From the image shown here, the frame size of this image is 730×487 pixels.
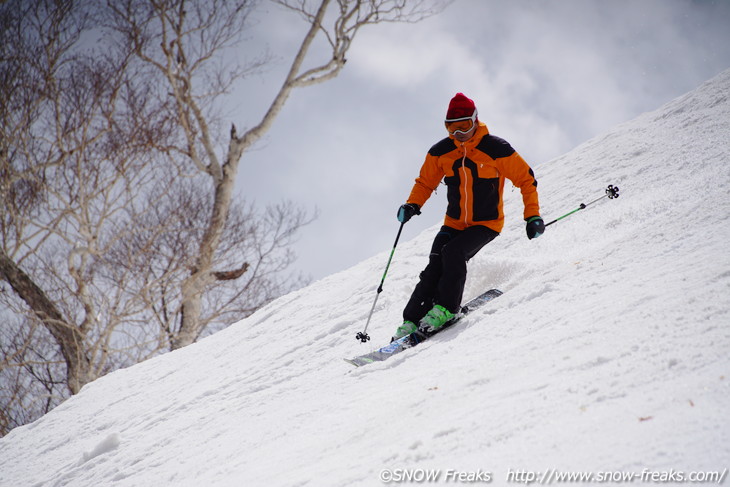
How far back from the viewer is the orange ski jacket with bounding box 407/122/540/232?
3117mm

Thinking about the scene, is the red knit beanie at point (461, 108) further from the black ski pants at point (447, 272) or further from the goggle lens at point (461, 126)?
the black ski pants at point (447, 272)

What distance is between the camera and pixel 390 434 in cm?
180

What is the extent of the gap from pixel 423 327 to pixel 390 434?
1.27 metres

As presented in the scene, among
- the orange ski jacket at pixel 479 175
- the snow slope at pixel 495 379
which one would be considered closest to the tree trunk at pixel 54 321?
the snow slope at pixel 495 379

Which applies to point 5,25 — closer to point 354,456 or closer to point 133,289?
point 133,289

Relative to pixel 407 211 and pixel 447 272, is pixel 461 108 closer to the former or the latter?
pixel 407 211

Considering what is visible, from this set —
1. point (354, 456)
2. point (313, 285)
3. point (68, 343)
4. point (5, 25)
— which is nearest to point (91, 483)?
point (354, 456)

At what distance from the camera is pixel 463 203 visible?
10.7 ft

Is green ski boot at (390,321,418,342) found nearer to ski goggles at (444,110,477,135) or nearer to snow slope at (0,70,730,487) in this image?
snow slope at (0,70,730,487)

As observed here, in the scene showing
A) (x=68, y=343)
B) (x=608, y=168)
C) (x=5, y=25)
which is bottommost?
(x=608, y=168)

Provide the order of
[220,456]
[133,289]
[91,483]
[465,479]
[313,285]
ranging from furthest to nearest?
1. [133,289]
2. [313,285]
3. [91,483]
4. [220,456]
5. [465,479]

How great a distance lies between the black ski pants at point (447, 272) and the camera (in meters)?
3.00

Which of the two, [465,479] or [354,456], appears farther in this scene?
[354,456]

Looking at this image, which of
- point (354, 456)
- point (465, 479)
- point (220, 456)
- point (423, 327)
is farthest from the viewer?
point (423, 327)
